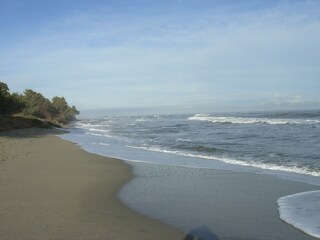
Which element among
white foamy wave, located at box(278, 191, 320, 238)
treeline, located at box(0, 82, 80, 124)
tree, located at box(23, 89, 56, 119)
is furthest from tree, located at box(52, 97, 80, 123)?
white foamy wave, located at box(278, 191, 320, 238)

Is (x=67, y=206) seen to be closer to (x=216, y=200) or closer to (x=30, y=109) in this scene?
(x=216, y=200)

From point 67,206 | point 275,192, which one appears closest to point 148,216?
point 67,206

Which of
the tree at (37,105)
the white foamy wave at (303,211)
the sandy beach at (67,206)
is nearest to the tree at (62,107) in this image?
the tree at (37,105)

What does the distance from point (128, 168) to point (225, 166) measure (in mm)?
3729

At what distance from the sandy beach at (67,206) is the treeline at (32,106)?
117 feet

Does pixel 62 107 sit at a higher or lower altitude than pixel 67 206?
higher

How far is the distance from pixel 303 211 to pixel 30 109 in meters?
59.1

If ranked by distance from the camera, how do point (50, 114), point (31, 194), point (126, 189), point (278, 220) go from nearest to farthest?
1. point (278, 220)
2. point (31, 194)
3. point (126, 189)
4. point (50, 114)

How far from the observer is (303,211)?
7.71 meters

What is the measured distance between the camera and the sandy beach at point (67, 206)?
244 inches

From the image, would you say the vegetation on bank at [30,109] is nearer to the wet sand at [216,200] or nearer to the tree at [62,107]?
the tree at [62,107]

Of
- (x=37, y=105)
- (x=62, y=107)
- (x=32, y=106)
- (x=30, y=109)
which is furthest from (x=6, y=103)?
(x=62, y=107)

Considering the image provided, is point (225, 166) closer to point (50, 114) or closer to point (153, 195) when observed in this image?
point (153, 195)

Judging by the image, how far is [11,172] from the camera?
1172 centimetres
